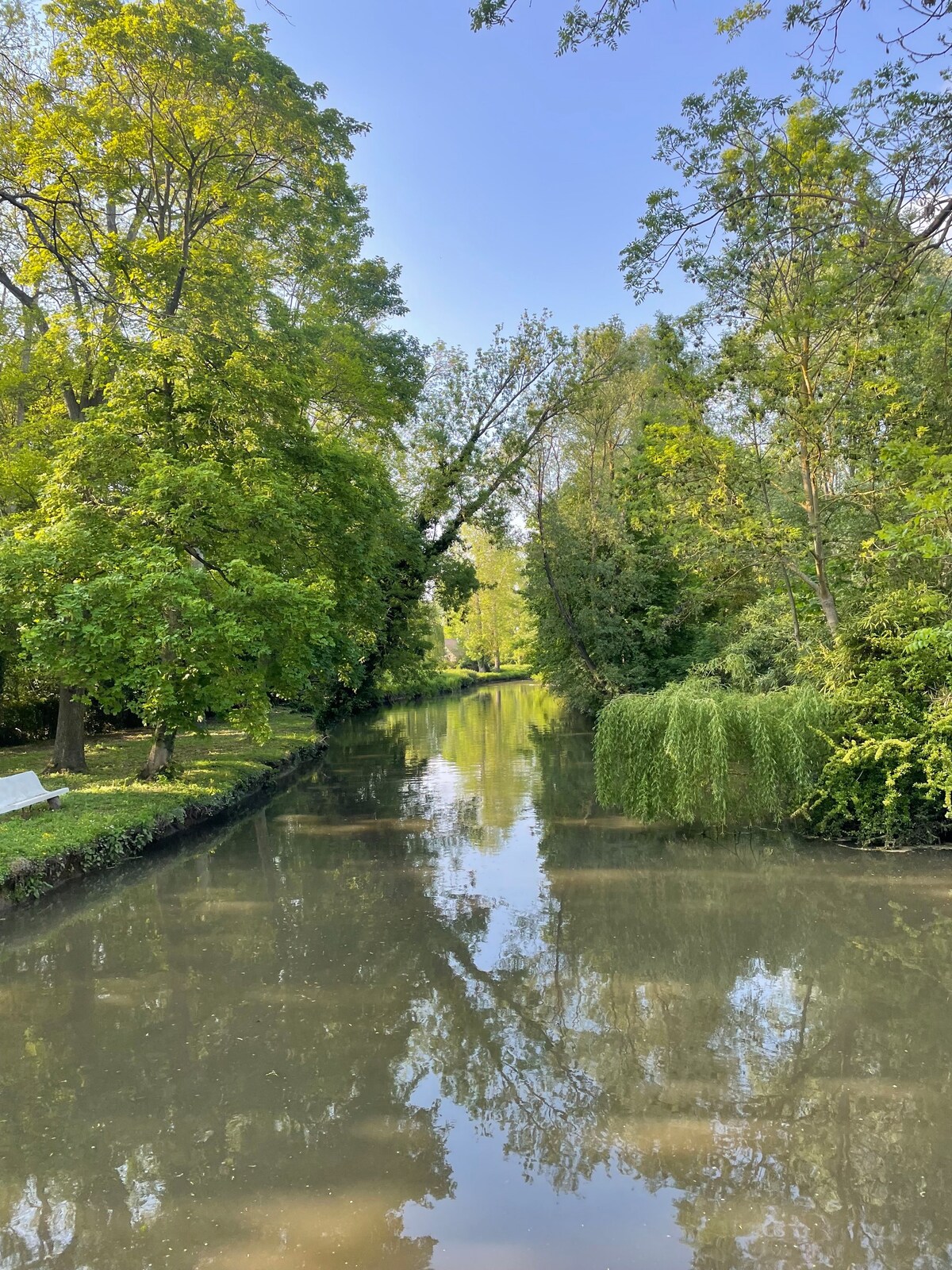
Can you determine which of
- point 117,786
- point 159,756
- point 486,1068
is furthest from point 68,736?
point 486,1068

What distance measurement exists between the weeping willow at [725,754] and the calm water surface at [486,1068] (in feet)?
2.63

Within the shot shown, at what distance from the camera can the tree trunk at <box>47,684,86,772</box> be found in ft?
42.1

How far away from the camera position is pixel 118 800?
1039cm

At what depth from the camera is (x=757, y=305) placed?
10891 mm

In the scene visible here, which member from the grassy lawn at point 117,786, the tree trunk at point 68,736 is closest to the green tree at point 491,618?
the grassy lawn at point 117,786

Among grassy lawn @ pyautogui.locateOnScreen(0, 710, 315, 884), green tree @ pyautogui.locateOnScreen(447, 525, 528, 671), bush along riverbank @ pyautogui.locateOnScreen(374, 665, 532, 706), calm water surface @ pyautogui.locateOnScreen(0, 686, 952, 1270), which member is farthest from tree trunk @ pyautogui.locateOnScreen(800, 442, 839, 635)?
green tree @ pyautogui.locateOnScreen(447, 525, 528, 671)

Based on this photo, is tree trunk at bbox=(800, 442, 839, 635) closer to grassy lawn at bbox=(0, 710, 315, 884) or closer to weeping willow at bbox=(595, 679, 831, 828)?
weeping willow at bbox=(595, 679, 831, 828)

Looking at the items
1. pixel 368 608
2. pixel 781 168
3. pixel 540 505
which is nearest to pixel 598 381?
pixel 540 505

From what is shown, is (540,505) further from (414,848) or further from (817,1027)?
(817,1027)

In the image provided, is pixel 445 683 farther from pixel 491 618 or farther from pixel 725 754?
pixel 725 754

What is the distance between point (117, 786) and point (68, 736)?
2.17 m

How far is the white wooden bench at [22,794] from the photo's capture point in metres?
8.96

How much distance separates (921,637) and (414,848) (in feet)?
22.3

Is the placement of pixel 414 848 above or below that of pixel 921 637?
below
